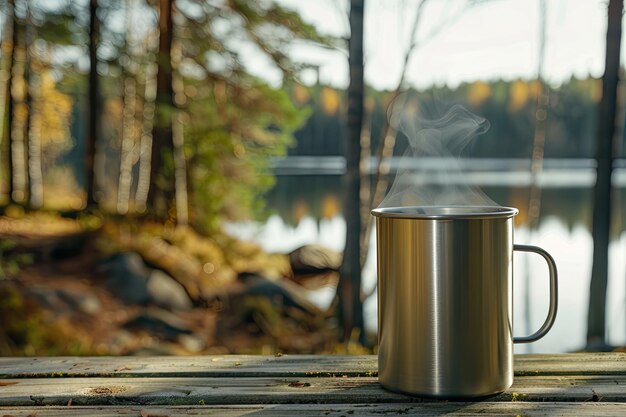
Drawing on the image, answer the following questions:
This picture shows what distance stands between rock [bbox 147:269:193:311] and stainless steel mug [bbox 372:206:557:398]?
7175 mm

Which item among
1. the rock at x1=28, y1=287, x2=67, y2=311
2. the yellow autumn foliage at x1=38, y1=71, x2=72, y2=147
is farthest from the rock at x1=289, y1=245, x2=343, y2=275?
the yellow autumn foliage at x1=38, y1=71, x2=72, y2=147

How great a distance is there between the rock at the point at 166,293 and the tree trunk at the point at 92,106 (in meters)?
4.09

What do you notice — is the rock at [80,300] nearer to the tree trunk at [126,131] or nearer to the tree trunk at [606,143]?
the tree trunk at [606,143]

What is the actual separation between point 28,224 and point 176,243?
8.46 ft

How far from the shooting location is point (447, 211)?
165 centimetres

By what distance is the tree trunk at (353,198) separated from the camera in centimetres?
606

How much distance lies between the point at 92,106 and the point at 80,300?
6049mm

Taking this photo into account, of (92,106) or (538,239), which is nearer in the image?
(92,106)

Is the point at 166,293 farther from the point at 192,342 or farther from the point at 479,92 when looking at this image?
the point at 479,92

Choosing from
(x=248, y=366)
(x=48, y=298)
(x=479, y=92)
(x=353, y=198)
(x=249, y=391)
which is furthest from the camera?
(x=479, y=92)

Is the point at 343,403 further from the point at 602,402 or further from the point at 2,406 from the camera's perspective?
the point at 2,406

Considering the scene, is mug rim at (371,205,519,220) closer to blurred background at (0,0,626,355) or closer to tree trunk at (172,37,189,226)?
blurred background at (0,0,626,355)

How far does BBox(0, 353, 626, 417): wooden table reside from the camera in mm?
1468

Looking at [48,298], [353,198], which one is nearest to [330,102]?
[48,298]
